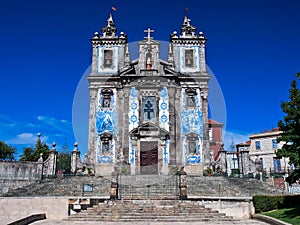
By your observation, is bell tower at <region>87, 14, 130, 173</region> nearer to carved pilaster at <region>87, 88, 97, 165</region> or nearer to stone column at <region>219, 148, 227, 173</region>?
carved pilaster at <region>87, 88, 97, 165</region>

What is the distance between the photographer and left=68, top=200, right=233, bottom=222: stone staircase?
13.8 meters

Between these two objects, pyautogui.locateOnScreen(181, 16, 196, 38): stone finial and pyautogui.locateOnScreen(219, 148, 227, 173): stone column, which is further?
pyautogui.locateOnScreen(181, 16, 196, 38): stone finial

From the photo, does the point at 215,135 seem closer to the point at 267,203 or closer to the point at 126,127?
the point at 126,127

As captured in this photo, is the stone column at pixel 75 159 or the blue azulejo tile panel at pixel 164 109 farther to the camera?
the blue azulejo tile panel at pixel 164 109

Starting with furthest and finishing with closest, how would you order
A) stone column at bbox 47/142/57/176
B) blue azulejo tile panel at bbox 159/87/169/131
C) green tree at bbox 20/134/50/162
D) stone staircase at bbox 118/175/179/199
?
green tree at bbox 20/134/50/162 → blue azulejo tile panel at bbox 159/87/169/131 → stone column at bbox 47/142/57/176 → stone staircase at bbox 118/175/179/199

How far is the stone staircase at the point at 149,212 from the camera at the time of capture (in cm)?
1381

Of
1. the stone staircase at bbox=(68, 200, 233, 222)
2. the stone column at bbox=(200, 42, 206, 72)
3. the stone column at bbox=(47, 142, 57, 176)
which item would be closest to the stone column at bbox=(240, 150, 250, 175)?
the stone column at bbox=(200, 42, 206, 72)

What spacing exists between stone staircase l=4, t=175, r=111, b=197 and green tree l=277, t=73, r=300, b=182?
36.4ft

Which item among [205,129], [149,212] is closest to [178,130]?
[205,129]

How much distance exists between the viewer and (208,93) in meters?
29.2

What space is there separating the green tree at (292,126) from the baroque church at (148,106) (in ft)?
46.9

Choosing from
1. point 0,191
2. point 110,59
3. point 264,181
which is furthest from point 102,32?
point 264,181

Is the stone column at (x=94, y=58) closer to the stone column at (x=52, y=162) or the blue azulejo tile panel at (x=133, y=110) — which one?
the blue azulejo tile panel at (x=133, y=110)

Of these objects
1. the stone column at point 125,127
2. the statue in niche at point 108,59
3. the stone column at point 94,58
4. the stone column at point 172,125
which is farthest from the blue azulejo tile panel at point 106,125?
the stone column at point 172,125
